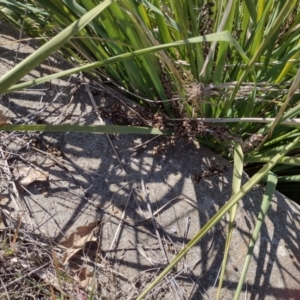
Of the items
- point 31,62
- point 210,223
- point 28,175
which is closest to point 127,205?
point 28,175

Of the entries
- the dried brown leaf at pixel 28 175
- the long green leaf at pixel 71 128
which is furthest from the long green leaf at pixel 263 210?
the dried brown leaf at pixel 28 175

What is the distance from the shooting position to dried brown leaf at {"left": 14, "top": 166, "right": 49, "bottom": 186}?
1251 millimetres

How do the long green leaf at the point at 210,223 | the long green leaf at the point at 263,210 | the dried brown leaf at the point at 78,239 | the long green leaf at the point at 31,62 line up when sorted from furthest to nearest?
the dried brown leaf at the point at 78,239 → the long green leaf at the point at 263,210 → the long green leaf at the point at 210,223 → the long green leaf at the point at 31,62

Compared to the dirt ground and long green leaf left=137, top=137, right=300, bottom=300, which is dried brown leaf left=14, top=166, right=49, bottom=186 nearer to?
the dirt ground

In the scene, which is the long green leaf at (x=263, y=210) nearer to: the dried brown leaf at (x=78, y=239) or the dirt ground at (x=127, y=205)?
the dirt ground at (x=127, y=205)

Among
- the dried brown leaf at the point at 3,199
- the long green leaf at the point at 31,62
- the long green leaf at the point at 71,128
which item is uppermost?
the long green leaf at the point at 31,62

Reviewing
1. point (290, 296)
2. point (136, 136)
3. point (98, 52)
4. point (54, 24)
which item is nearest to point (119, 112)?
point (136, 136)

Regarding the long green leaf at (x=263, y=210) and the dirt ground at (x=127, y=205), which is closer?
the long green leaf at (x=263, y=210)

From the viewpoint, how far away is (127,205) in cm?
124

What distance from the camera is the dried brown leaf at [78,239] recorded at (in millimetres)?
1191

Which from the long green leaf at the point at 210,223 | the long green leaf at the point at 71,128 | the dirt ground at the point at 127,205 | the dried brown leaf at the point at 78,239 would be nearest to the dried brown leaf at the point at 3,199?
the dirt ground at the point at 127,205

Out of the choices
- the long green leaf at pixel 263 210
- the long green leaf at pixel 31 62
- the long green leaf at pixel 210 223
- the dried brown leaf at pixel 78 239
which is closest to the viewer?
the long green leaf at pixel 31 62

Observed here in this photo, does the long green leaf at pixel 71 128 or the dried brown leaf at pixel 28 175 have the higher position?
the long green leaf at pixel 71 128

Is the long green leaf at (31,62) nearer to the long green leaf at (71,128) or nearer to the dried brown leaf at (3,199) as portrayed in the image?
the long green leaf at (71,128)
